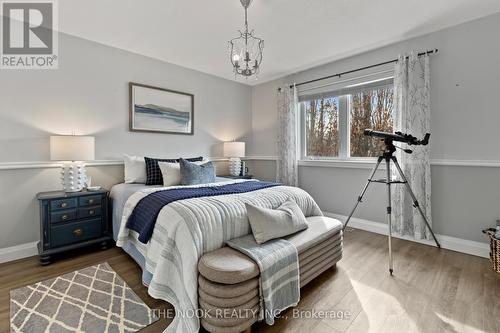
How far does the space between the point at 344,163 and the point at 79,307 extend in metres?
3.29

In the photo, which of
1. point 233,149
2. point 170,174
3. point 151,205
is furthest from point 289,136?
point 151,205

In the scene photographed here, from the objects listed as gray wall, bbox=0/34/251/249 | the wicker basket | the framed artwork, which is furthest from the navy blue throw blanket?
the wicker basket

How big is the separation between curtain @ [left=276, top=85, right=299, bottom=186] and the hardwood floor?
1.59 metres

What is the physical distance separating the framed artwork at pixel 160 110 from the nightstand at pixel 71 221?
114 centimetres

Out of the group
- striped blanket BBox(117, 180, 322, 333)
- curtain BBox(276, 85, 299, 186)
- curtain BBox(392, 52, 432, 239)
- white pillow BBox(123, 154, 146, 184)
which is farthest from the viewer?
curtain BBox(276, 85, 299, 186)

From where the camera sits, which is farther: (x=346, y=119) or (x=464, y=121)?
(x=346, y=119)

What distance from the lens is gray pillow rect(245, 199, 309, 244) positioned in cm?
167

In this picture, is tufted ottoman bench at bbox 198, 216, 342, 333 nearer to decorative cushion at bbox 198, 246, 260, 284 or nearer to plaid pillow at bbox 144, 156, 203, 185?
decorative cushion at bbox 198, 246, 260, 284

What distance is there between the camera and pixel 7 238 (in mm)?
2398

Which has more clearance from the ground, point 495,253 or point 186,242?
point 186,242

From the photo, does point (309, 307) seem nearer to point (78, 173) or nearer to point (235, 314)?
point (235, 314)

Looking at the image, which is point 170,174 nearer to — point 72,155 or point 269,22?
point 72,155

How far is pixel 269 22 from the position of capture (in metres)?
2.46

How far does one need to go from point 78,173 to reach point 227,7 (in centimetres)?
231
